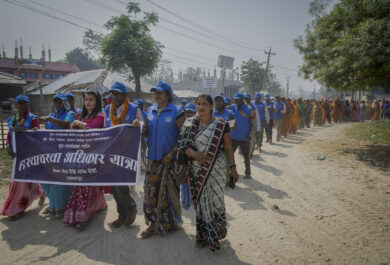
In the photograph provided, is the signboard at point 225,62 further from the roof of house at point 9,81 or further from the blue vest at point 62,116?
the roof of house at point 9,81

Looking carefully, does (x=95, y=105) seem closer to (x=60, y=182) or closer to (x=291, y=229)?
(x=60, y=182)

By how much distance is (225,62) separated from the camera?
55.6 ft

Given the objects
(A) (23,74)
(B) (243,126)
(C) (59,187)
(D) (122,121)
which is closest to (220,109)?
(B) (243,126)

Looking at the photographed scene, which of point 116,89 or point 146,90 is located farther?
point 146,90

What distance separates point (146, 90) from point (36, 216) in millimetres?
21392

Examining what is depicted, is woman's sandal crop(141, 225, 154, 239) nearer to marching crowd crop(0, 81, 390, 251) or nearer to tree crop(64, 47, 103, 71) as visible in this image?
marching crowd crop(0, 81, 390, 251)

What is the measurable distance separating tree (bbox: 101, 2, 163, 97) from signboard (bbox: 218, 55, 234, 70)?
19.0 feet

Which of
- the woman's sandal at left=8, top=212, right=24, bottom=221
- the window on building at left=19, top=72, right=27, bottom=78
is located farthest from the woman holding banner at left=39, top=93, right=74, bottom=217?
the window on building at left=19, top=72, right=27, bottom=78

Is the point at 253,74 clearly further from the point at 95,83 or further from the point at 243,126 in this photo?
the point at 243,126

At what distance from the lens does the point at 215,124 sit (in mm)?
2955

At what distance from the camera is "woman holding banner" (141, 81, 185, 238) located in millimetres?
3246

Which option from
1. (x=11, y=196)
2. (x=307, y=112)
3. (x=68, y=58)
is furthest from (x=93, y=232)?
(x=68, y=58)

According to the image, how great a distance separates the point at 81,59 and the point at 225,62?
6224 cm

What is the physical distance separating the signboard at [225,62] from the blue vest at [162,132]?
46.1ft
